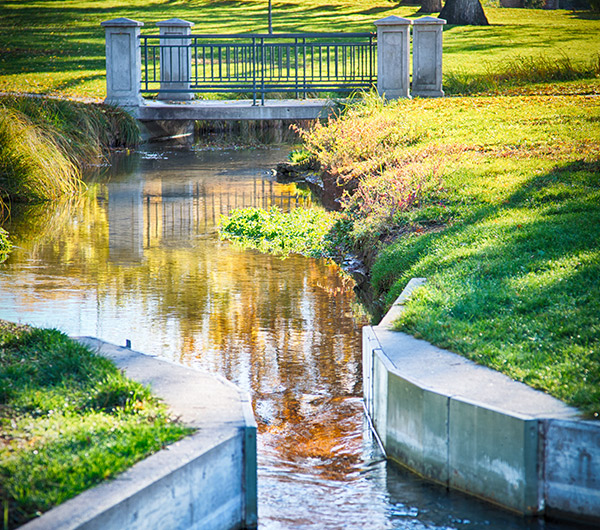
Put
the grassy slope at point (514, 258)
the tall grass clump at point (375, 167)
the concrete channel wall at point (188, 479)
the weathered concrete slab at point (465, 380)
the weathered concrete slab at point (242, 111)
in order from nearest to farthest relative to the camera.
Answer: the concrete channel wall at point (188, 479) < the weathered concrete slab at point (465, 380) < the grassy slope at point (514, 258) < the tall grass clump at point (375, 167) < the weathered concrete slab at point (242, 111)

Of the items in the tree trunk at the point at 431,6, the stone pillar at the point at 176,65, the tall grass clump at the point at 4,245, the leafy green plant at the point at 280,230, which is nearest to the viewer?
the tall grass clump at the point at 4,245

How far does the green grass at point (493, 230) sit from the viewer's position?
5.11 m

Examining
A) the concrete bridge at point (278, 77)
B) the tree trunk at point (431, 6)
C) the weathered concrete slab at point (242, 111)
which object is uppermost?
the tree trunk at point (431, 6)

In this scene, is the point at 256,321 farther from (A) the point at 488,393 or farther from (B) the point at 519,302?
(A) the point at 488,393

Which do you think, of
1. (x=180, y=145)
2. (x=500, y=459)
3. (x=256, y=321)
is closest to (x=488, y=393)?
(x=500, y=459)

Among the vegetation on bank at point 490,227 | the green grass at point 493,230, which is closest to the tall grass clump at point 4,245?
the vegetation on bank at point 490,227

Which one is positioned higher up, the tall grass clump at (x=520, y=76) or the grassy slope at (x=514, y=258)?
the tall grass clump at (x=520, y=76)

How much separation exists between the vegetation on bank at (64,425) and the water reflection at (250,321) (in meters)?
0.90

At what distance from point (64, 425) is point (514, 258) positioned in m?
4.07

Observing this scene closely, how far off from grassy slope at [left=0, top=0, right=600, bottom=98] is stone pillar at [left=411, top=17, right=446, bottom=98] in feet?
14.5

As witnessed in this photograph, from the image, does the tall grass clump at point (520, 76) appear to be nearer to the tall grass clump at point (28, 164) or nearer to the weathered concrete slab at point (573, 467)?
the tall grass clump at point (28, 164)

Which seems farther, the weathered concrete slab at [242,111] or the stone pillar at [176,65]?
the stone pillar at [176,65]

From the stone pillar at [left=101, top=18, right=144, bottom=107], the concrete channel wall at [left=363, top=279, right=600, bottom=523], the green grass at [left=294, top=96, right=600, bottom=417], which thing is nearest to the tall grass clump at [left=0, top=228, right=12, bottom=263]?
the green grass at [left=294, top=96, right=600, bottom=417]

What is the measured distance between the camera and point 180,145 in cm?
2216
